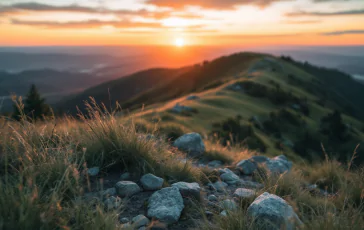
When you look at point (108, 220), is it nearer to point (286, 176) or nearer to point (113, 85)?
point (286, 176)

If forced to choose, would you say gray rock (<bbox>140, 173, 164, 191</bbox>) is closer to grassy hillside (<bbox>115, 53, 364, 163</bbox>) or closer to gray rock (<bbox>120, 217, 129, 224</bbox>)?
gray rock (<bbox>120, 217, 129, 224</bbox>)

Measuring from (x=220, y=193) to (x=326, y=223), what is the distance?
6.14ft

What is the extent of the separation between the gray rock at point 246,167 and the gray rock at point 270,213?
3.20m

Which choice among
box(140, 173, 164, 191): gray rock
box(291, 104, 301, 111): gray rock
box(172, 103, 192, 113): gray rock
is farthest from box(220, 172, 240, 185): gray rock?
box(291, 104, 301, 111): gray rock

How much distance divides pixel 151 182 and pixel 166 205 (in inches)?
25.4

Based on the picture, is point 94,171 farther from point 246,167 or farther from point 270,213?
point 246,167

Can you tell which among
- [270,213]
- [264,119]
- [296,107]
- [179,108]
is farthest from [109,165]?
[296,107]

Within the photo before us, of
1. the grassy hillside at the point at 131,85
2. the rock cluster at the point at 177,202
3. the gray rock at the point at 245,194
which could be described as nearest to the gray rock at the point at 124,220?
the rock cluster at the point at 177,202

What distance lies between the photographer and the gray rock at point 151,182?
411 centimetres

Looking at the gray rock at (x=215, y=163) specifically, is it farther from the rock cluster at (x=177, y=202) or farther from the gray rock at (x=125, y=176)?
the gray rock at (x=125, y=176)

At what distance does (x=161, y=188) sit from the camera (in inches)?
164

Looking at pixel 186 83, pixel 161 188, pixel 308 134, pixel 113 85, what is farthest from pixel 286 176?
pixel 113 85

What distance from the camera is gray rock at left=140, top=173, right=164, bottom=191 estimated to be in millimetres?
4108

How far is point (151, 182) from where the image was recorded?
4.14 meters
